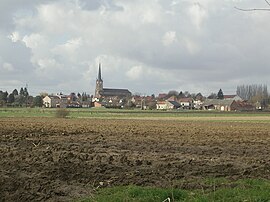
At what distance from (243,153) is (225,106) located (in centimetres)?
16065

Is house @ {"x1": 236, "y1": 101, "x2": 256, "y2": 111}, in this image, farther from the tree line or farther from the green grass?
the green grass

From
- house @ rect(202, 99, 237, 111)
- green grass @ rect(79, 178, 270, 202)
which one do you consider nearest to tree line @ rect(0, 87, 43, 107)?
house @ rect(202, 99, 237, 111)

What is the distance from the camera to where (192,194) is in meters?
9.69

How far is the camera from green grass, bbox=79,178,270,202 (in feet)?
30.0

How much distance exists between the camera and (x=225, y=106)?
177 meters

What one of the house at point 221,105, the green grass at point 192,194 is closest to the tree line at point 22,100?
the house at point 221,105

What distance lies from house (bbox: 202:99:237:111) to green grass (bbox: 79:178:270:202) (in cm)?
16481

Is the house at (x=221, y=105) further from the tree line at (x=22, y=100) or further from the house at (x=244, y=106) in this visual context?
the tree line at (x=22, y=100)

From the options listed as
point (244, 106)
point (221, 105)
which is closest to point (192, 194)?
point (244, 106)

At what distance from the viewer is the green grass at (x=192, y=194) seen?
9.15 meters

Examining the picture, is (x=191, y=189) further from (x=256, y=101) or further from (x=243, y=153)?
(x=256, y=101)

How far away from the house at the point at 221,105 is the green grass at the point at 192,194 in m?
165

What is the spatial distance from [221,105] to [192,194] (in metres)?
173

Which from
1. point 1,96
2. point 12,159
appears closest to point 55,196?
point 12,159
